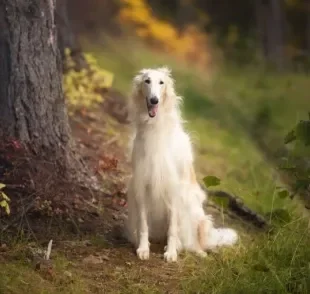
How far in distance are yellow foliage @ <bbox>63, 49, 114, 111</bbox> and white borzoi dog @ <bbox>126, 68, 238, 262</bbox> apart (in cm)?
349

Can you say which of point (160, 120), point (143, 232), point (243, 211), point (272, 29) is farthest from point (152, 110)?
point (272, 29)

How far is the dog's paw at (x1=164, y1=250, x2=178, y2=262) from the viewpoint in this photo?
18.4 ft

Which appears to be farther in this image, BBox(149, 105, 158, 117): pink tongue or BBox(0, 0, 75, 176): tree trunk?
BBox(0, 0, 75, 176): tree trunk

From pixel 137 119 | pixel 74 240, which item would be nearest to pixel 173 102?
pixel 137 119

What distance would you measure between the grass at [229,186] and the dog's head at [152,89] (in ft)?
3.91

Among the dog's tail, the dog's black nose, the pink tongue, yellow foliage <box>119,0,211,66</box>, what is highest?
yellow foliage <box>119,0,211,66</box>

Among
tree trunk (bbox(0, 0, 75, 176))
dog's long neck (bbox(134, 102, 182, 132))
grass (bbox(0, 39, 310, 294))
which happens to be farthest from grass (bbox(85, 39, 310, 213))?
tree trunk (bbox(0, 0, 75, 176))

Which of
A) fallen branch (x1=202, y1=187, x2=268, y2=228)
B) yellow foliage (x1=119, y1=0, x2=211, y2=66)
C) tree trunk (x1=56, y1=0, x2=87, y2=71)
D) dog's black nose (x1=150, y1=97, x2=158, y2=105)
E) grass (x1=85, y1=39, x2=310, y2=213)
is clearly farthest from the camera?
yellow foliage (x1=119, y1=0, x2=211, y2=66)

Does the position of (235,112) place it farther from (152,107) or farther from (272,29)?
(272,29)

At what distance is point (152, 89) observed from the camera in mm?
5582

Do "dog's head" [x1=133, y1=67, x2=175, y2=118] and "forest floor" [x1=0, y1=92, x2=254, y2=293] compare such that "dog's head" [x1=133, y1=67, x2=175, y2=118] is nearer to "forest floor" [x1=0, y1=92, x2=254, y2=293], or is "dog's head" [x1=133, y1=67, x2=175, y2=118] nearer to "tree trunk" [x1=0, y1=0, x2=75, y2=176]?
"tree trunk" [x1=0, y1=0, x2=75, y2=176]

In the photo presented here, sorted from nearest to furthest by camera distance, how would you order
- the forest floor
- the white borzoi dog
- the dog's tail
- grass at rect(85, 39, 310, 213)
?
the forest floor, the white borzoi dog, the dog's tail, grass at rect(85, 39, 310, 213)

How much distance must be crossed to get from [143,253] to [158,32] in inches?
500

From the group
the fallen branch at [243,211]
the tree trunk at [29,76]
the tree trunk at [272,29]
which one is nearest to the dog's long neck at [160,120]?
the tree trunk at [29,76]
